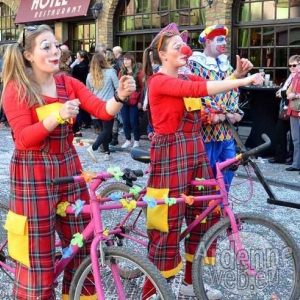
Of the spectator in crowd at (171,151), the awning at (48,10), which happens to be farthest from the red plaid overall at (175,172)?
the awning at (48,10)

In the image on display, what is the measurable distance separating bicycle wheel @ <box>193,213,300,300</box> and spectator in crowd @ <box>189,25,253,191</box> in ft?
2.24

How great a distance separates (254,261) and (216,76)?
1.31m

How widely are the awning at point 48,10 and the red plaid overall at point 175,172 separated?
33.7ft

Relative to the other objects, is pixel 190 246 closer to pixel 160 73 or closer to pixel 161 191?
pixel 161 191

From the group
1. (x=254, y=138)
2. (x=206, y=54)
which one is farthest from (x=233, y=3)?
(x=206, y=54)

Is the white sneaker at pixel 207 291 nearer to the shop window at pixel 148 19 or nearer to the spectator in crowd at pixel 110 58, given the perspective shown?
the spectator in crowd at pixel 110 58

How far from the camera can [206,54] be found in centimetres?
359

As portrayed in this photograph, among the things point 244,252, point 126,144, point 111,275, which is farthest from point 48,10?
point 111,275

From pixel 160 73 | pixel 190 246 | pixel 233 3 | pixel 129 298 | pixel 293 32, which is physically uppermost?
pixel 233 3

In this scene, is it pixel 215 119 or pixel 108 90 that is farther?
pixel 108 90

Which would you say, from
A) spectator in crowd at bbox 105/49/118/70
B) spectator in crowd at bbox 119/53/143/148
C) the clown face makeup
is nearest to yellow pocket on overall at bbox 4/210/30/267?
the clown face makeup

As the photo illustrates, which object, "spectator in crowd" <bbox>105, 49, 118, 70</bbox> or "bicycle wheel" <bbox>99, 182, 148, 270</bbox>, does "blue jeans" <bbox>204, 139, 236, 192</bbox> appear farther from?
"spectator in crowd" <bbox>105, 49, 118, 70</bbox>

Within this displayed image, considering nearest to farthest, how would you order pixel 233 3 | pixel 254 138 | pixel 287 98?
1. pixel 287 98
2. pixel 254 138
3. pixel 233 3

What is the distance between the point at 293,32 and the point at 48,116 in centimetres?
790
